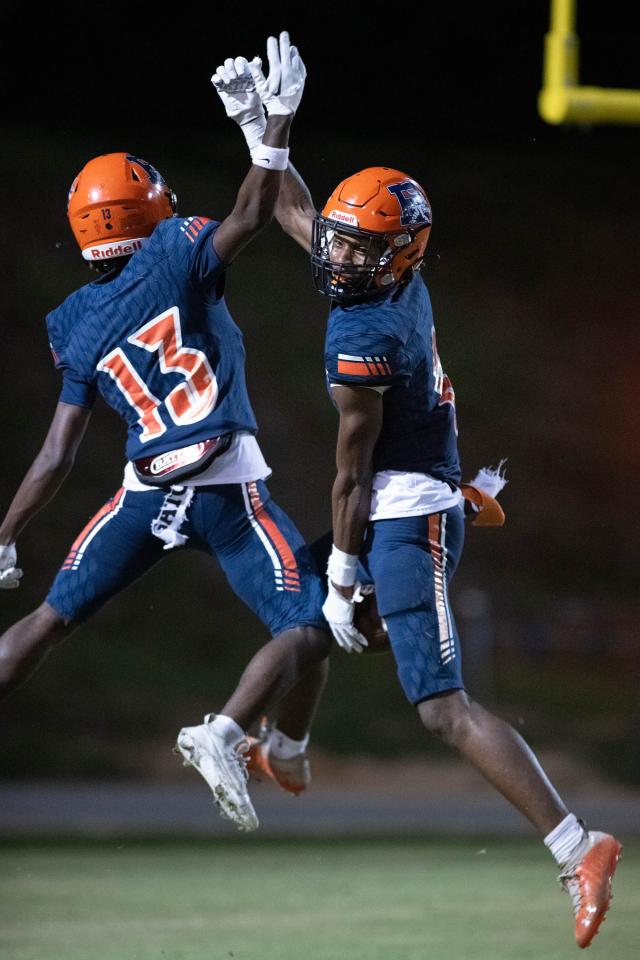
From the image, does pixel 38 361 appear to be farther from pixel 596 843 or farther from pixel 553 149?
pixel 596 843

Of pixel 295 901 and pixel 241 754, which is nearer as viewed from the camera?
pixel 241 754

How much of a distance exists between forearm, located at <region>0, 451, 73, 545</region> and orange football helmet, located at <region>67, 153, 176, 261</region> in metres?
0.65

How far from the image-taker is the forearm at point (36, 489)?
14.4 feet

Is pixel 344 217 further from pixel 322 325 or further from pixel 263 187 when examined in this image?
pixel 322 325

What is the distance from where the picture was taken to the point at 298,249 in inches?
407

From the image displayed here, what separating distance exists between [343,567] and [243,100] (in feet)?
4.68

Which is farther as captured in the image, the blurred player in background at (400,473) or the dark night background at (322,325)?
the dark night background at (322,325)

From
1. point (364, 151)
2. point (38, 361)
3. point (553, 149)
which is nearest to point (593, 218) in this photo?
point (553, 149)

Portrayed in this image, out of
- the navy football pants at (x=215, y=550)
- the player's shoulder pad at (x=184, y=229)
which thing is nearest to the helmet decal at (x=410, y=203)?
the player's shoulder pad at (x=184, y=229)

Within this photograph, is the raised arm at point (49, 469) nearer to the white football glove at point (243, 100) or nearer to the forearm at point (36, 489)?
the forearm at point (36, 489)

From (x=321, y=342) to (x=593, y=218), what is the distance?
8.20ft

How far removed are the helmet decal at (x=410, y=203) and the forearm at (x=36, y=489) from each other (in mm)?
1298

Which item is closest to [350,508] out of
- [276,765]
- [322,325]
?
[276,765]

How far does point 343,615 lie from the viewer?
410cm
